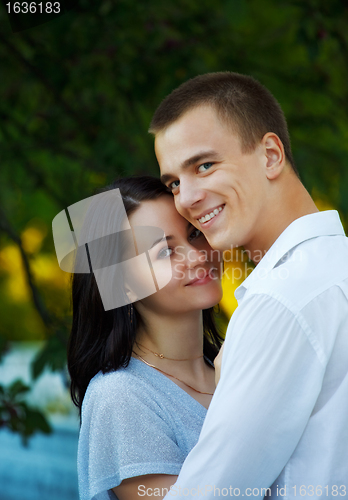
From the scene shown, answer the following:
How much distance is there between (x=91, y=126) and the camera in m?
3.00

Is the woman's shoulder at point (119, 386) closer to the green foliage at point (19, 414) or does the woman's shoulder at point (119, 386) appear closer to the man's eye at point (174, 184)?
the man's eye at point (174, 184)

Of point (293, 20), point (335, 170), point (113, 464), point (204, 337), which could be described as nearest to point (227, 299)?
point (204, 337)

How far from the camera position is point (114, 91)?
3055 millimetres

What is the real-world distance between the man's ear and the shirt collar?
205 millimetres

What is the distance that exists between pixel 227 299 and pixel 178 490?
1.69 m

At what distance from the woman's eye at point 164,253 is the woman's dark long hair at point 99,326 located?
0.19m

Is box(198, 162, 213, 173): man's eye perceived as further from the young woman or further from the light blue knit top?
the light blue knit top

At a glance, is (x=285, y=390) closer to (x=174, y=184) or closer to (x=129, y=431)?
(x=129, y=431)

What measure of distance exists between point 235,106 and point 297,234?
485mm

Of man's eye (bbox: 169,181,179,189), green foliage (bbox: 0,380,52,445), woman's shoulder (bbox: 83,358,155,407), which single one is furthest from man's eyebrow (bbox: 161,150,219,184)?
green foliage (bbox: 0,380,52,445)

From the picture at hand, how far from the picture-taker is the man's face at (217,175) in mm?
1585

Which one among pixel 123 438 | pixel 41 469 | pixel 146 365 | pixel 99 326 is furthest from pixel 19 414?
pixel 41 469

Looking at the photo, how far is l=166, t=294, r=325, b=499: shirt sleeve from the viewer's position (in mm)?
1168

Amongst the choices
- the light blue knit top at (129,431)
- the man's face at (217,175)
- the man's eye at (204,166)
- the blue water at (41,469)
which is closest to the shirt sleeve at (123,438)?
the light blue knit top at (129,431)
